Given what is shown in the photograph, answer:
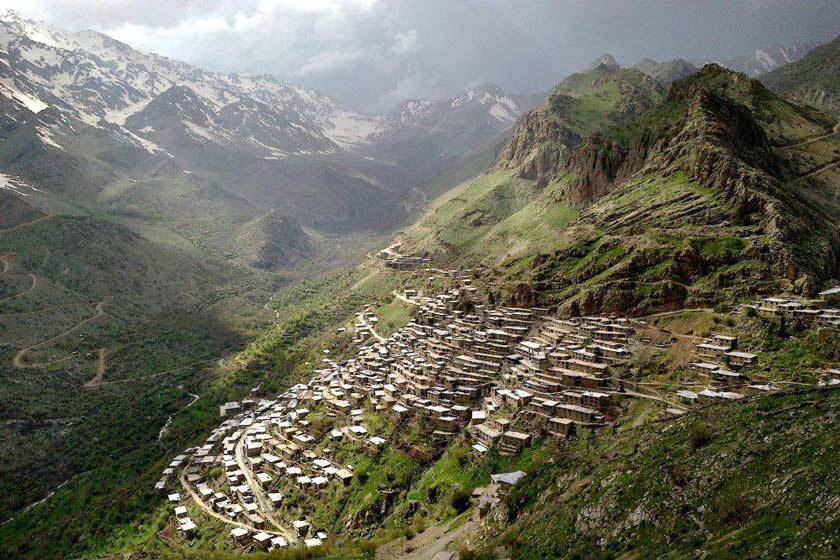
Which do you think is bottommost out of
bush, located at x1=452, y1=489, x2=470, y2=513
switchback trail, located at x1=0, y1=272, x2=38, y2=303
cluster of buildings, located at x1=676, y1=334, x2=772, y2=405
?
bush, located at x1=452, y1=489, x2=470, y2=513

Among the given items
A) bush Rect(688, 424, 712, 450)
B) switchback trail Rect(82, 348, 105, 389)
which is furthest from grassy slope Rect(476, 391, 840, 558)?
switchback trail Rect(82, 348, 105, 389)

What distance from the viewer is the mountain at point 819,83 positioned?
161m

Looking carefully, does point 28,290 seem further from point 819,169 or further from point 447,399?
point 819,169

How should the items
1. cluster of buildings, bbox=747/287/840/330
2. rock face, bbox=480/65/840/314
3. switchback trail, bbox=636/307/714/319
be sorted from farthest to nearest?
rock face, bbox=480/65/840/314
switchback trail, bbox=636/307/714/319
cluster of buildings, bbox=747/287/840/330

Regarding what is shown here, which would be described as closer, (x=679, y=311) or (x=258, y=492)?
(x=679, y=311)

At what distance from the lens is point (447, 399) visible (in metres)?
66.1

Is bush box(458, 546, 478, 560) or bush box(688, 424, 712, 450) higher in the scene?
bush box(688, 424, 712, 450)

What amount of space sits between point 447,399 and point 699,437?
3331cm

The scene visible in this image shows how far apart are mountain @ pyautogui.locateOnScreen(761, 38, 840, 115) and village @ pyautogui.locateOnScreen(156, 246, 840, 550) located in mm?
122199

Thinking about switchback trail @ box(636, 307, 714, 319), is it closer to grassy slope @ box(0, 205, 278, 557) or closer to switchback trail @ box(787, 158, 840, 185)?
switchback trail @ box(787, 158, 840, 185)

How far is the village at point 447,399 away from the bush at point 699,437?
9.54 meters

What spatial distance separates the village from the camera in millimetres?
51781

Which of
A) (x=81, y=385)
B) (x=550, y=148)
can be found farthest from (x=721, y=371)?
(x=550, y=148)

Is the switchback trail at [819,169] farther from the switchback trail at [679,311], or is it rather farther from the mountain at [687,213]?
the switchback trail at [679,311]
